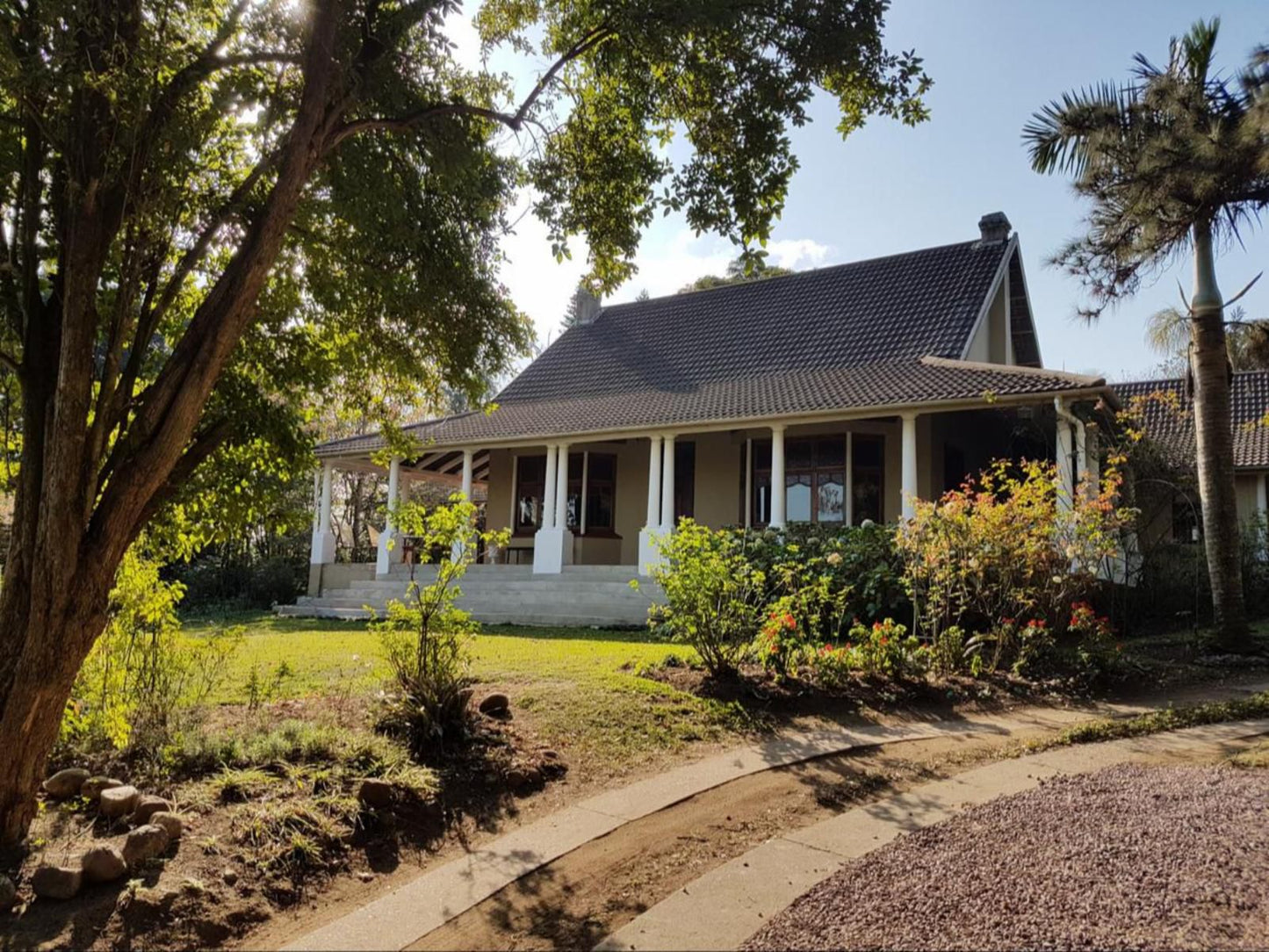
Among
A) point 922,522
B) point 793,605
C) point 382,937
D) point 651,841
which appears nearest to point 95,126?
point 382,937

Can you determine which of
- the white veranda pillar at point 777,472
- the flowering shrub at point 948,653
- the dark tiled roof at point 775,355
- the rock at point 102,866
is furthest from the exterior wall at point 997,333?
the rock at point 102,866

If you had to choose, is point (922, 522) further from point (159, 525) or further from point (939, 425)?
point (939, 425)

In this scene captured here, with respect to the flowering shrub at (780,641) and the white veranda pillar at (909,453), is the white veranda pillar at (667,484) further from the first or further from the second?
the flowering shrub at (780,641)

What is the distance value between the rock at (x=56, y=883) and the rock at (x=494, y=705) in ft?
9.28

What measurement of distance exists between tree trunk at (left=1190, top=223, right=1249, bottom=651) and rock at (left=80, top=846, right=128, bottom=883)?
10.7 m

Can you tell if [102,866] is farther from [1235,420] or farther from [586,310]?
[586,310]

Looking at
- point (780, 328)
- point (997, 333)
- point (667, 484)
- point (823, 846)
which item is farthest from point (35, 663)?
point (997, 333)

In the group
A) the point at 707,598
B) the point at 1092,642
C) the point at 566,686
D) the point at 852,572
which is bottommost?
the point at 566,686

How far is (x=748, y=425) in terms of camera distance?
48.0ft

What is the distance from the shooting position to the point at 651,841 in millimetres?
3947

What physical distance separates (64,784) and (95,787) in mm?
219

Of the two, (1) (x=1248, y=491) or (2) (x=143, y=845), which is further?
(1) (x=1248, y=491)

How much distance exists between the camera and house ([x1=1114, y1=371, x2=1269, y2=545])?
14438 mm

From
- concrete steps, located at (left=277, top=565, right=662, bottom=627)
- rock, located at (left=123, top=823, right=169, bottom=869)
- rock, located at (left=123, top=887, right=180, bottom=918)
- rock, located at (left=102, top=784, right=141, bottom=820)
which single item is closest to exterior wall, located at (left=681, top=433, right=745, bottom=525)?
concrete steps, located at (left=277, top=565, right=662, bottom=627)
